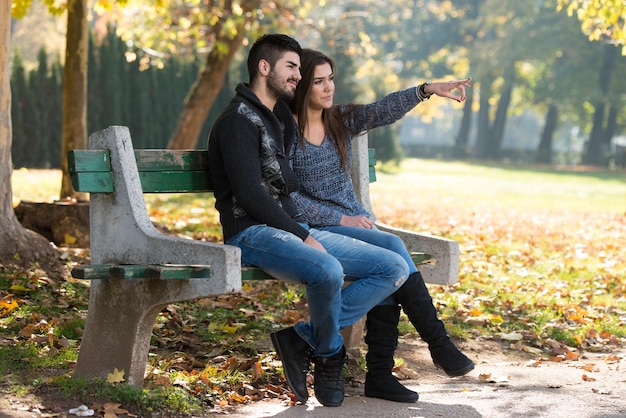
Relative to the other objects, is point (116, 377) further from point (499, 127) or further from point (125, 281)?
point (499, 127)

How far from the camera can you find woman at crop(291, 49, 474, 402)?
4703mm

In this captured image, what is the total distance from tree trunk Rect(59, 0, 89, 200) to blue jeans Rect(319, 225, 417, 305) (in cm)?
692

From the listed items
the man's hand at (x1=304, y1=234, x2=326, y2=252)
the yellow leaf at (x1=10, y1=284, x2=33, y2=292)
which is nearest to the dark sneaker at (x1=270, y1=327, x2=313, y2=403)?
the man's hand at (x1=304, y1=234, x2=326, y2=252)

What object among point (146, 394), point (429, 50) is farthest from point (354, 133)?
point (429, 50)

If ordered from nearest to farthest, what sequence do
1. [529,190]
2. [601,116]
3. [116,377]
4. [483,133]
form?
[116,377] < [529,190] < [601,116] < [483,133]

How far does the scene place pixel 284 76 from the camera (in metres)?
4.91

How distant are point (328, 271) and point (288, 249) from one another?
202 millimetres

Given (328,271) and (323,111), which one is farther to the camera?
(323,111)

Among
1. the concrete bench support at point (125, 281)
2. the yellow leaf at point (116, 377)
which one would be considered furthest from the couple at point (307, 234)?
the yellow leaf at point (116, 377)

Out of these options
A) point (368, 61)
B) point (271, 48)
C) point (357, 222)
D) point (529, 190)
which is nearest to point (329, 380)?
point (357, 222)

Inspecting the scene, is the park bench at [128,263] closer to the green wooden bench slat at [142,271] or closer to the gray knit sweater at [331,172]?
the green wooden bench slat at [142,271]

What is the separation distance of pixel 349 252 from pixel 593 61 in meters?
45.9

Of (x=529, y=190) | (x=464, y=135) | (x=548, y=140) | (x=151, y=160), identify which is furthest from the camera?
(x=464, y=135)

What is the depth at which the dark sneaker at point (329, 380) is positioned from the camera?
4598mm
